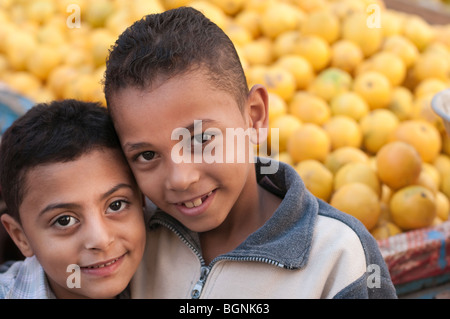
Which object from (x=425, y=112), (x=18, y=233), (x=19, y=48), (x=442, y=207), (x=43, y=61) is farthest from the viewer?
(x=19, y=48)

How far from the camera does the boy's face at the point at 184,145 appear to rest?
125 centimetres

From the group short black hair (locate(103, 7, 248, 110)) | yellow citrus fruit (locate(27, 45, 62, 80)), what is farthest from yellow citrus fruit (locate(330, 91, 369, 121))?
yellow citrus fruit (locate(27, 45, 62, 80))

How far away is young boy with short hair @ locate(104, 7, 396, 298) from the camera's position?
4.11ft

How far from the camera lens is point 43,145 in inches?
53.6

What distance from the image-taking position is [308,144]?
2.28 metres

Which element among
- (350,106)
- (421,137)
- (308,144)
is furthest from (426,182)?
(350,106)

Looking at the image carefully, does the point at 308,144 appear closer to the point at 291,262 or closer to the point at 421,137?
the point at 421,137

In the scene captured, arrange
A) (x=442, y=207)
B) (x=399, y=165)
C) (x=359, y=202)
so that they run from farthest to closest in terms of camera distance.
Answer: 1. (x=442, y=207)
2. (x=399, y=165)
3. (x=359, y=202)

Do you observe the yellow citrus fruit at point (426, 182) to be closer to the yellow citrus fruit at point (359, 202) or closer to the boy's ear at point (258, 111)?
the yellow citrus fruit at point (359, 202)

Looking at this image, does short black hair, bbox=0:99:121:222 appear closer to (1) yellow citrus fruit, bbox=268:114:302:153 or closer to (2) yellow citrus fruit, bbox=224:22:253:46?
(1) yellow citrus fruit, bbox=268:114:302:153

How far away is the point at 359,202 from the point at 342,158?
0.40m
